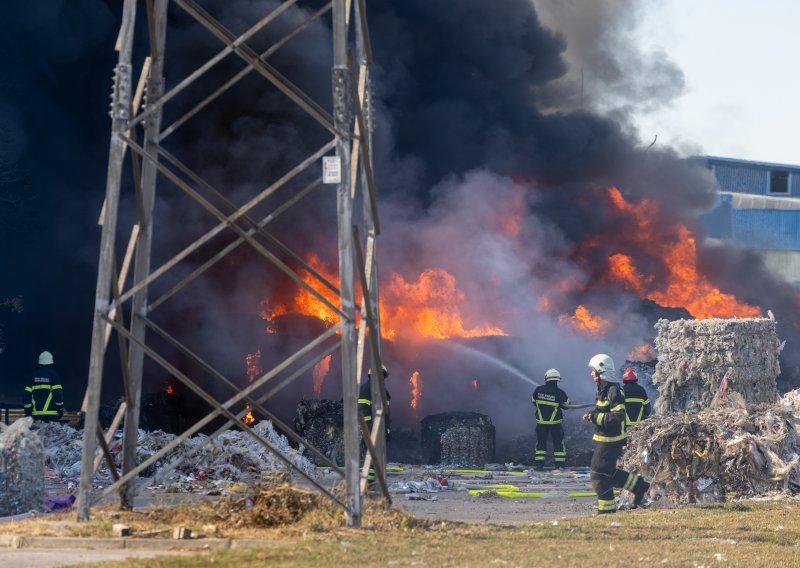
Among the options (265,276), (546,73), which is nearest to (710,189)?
(546,73)

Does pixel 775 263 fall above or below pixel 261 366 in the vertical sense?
above

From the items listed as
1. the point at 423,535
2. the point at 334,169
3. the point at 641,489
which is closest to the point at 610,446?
the point at 641,489

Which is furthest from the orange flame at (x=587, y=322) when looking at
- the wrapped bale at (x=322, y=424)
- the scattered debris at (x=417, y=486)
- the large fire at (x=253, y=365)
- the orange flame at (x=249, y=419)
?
the scattered debris at (x=417, y=486)

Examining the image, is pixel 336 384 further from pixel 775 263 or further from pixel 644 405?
pixel 775 263

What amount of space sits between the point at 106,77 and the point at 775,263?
2472cm

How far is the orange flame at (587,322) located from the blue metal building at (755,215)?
429 inches

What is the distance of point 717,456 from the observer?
12.8 m

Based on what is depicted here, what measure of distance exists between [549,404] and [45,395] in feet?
27.3

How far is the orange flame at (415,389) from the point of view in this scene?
24984 millimetres

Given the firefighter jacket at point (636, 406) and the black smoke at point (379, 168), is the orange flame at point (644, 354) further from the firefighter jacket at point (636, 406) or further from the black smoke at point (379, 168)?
the firefighter jacket at point (636, 406)

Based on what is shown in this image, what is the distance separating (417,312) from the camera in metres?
28.4

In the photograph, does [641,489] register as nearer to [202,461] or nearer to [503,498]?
[503,498]

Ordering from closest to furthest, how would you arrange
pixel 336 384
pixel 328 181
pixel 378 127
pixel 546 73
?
pixel 328 181
pixel 336 384
pixel 378 127
pixel 546 73

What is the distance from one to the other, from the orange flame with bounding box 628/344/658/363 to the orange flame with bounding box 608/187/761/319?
7435mm
